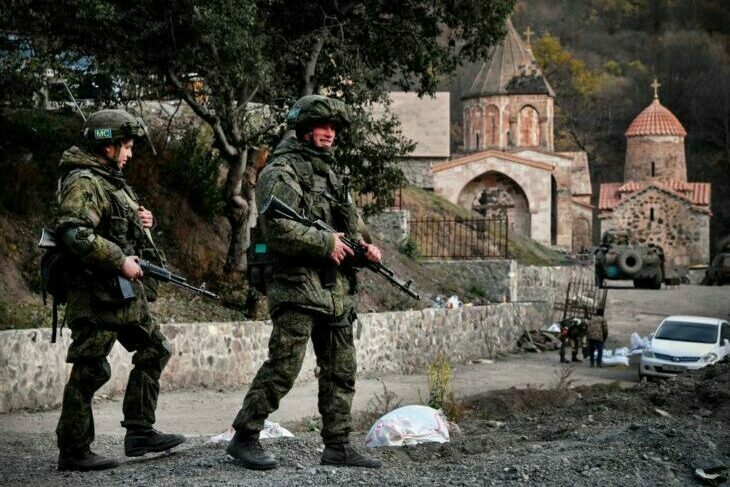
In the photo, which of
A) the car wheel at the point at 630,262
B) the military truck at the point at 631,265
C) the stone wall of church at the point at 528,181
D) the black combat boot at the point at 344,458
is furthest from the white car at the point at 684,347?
the stone wall of church at the point at 528,181

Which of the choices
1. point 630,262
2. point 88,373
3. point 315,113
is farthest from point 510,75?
point 88,373

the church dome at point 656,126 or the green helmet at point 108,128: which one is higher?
the church dome at point 656,126

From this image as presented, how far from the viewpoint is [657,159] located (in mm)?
78938

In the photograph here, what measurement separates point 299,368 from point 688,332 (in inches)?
684

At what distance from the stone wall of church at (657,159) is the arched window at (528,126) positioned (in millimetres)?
6071

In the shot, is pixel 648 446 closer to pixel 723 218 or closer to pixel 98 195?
pixel 98 195

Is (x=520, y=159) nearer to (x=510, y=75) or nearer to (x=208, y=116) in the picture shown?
(x=510, y=75)

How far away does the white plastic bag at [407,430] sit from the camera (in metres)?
9.26

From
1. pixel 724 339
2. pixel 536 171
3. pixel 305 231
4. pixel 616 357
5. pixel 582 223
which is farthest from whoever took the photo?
pixel 582 223

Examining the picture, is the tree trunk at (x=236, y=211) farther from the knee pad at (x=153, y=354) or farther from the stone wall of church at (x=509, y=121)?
the stone wall of church at (x=509, y=121)

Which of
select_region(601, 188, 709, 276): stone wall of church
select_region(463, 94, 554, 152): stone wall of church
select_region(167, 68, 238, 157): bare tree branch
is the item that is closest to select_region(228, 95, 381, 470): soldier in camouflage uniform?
select_region(167, 68, 238, 157): bare tree branch

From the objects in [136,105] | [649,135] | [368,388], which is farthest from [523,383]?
[649,135]

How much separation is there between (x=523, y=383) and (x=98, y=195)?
1348cm

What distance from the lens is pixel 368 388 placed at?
724 inches
